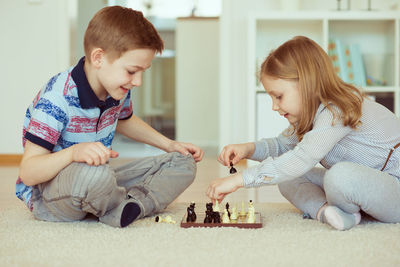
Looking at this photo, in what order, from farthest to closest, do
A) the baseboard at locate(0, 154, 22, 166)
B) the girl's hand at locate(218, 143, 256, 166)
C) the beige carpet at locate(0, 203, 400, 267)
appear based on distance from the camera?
the baseboard at locate(0, 154, 22, 166) → the girl's hand at locate(218, 143, 256, 166) → the beige carpet at locate(0, 203, 400, 267)

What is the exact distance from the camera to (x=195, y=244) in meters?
1.14

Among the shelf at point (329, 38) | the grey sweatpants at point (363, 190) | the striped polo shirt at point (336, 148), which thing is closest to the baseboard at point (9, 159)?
the shelf at point (329, 38)

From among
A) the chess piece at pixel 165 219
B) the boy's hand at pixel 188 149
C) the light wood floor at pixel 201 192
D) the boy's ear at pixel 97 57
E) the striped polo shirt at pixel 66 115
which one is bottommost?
the light wood floor at pixel 201 192

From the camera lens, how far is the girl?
1.29 metres

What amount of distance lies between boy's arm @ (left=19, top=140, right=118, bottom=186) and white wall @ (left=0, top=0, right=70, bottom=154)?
82.2 inches

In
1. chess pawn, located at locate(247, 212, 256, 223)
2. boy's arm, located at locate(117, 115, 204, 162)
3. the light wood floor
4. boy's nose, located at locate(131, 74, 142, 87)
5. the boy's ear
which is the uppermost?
the boy's ear

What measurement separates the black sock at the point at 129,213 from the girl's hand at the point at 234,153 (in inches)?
11.2

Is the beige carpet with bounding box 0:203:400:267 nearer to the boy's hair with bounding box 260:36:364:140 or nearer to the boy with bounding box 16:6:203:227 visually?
the boy with bounding box 16:6:203:227

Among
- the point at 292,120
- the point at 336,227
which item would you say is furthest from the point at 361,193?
the point at 292,120

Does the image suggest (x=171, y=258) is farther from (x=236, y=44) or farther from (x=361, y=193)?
(x=236, y=44)

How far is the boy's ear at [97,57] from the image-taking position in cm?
138

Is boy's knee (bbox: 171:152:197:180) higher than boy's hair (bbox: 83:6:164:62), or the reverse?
boy's hair (bbox: 83:6:164:62)

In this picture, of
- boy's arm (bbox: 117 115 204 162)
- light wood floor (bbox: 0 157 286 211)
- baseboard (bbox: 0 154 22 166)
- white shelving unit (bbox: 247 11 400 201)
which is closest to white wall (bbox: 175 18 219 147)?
white shelving unit (bbox: 247 11 400 201)

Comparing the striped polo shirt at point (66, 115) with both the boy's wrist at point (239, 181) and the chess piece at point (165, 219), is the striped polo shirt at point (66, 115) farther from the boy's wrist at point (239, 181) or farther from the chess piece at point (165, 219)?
the boy's wrist at point (239, 181)
